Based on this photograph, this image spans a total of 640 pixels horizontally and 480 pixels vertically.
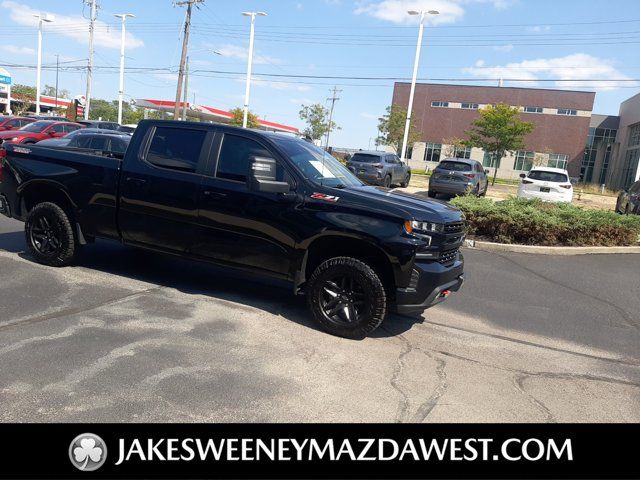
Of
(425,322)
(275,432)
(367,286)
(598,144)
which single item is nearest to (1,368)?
(275,432)

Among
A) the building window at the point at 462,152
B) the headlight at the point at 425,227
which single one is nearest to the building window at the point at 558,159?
the building window at the point at 462,152

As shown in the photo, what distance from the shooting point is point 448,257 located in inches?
209

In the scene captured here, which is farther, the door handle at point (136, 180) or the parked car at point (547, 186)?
the parked car at point (547, 186)

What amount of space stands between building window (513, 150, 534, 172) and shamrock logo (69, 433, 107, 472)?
6525 centimetres

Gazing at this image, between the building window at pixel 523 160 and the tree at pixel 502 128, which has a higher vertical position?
the tree at pixel 502 128

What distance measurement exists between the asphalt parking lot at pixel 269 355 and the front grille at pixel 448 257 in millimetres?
818

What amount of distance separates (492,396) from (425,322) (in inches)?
73.7

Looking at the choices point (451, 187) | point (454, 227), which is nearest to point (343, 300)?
point (454, 227)

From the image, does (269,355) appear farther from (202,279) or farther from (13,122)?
(13,122)

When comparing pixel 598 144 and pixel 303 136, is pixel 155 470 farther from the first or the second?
pixel 598 144

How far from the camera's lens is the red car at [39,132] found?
1894 cm

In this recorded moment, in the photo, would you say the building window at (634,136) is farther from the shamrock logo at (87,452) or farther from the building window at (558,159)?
the shamrock logo at (87,452)

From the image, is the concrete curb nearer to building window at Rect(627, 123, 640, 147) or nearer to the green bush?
the green bush

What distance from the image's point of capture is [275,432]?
3.33m
